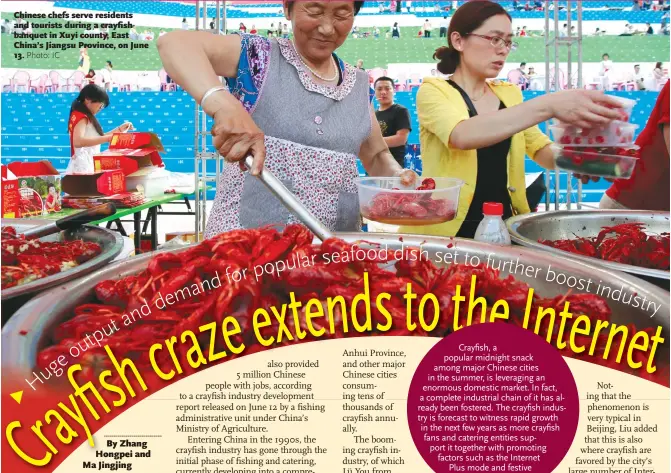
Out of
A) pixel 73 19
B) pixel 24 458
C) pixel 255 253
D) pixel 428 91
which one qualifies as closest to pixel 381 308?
pixel 255 253

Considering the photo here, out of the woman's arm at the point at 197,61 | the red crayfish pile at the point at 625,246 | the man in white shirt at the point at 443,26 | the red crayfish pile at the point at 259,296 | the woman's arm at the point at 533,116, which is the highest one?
the man in white shirt at the point at 443,26

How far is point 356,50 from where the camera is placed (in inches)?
55.8

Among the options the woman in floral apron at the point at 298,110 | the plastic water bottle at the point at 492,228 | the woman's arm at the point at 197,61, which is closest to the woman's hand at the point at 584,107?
the plastic water bottle at the point at 492,228

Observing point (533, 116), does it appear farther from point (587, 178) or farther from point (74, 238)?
point (74, 238)

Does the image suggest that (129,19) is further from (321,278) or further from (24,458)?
(24,458)

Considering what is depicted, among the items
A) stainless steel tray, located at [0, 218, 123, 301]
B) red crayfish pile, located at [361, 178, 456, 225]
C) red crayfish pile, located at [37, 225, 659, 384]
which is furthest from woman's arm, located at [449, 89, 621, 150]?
stainless steel tray, located at [0, 218, 123, 301]

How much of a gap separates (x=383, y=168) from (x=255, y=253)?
0.48m

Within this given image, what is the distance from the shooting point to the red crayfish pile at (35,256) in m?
1.15

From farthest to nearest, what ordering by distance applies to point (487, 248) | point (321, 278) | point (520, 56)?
point (520, 56)
point (487, 248)
point (321, 278)

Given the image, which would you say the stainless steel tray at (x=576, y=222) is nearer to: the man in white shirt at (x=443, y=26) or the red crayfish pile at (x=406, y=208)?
the red crayfish pile at (x=406, y=208)

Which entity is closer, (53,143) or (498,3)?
(498,3)

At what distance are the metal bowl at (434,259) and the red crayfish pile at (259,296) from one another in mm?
21

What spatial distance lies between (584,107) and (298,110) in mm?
600

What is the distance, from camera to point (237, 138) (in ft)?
3.79
